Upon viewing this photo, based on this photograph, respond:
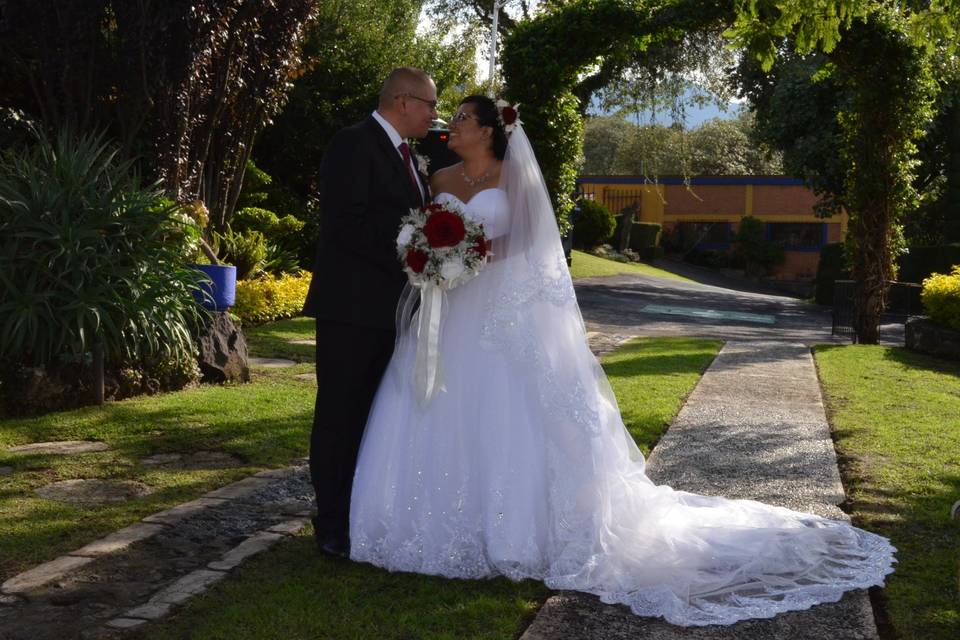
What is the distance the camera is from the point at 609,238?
3722 centimetres

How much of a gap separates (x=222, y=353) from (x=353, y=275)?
16.5ft

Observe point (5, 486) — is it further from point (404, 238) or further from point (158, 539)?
point (404, 238)

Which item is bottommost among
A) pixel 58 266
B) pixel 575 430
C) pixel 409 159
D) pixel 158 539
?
pixel 158 539

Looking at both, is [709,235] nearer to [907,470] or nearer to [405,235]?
[907,470]

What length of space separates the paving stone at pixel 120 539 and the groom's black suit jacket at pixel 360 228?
4.23 feet

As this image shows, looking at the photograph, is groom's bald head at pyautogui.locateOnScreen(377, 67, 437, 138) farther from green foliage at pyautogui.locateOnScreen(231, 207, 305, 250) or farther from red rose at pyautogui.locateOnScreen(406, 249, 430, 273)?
green foliage at pyautogui.locateOnScreen(231, 207, 305, 250)

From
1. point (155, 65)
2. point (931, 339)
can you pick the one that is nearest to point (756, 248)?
point (931, 339)

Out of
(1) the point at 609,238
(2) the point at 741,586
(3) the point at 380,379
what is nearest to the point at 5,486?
(3) the point at 380,379

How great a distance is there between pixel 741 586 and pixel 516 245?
1791mm

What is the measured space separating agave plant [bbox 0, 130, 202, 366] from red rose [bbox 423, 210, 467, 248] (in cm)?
403

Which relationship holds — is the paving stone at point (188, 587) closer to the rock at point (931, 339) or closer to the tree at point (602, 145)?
the rock at point (931, 339)

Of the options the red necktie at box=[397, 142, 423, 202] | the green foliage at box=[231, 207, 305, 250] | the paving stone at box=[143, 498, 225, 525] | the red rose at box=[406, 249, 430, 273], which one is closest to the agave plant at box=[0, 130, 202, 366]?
the paving stone at box=[143, 498, 225, 525]

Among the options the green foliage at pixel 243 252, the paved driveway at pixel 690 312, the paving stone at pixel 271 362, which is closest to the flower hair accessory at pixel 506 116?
the paving stone at pixel 271 362

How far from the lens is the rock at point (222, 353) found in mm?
9117
